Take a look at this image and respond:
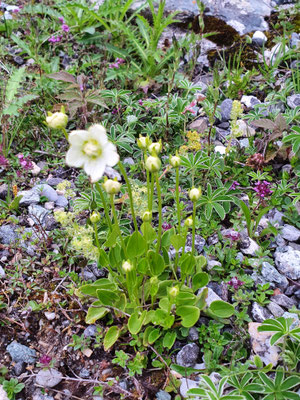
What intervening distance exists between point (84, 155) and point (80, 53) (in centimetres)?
286

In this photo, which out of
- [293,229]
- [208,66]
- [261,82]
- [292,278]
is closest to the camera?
[292,278]

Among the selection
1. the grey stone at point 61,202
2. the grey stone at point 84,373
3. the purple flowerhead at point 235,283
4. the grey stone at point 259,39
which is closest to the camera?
the grey stone at point 84,373

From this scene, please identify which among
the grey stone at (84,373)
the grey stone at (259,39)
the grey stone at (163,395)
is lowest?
the grey stone at (163,395)

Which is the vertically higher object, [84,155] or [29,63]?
[84,155]

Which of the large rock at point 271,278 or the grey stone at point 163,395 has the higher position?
the large rock at point 271,278

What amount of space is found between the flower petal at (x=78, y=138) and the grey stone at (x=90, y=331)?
1.10 m

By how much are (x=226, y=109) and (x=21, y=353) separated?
252 centimetres

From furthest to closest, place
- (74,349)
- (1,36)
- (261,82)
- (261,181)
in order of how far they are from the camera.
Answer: (1,36) < (261,82) < (261,181) < (74,349)

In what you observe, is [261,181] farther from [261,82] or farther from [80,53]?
[80,53]

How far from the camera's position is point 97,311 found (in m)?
2.22

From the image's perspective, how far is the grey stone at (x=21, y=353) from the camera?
214cm

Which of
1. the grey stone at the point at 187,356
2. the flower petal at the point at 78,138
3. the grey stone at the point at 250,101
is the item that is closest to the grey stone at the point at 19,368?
the grey stone at the point at 187,356

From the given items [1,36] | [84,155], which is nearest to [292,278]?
[84,155]

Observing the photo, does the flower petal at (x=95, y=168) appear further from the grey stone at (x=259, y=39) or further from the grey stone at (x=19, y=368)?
the grey stone at (x=259, y=39)
